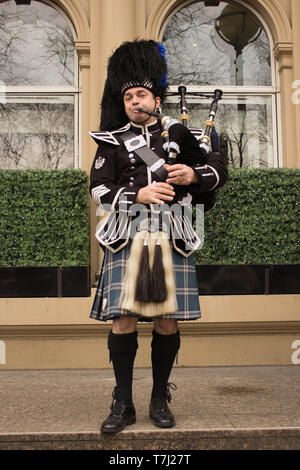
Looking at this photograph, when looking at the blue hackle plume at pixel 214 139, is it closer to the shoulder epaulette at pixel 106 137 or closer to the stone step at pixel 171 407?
the shoulder epaulette at pixel 106 137

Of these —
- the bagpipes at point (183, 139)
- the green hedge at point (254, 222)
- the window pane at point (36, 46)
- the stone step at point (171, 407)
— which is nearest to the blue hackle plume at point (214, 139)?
the bagpipes at point (183, 139)

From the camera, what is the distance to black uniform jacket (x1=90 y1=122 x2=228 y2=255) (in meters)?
2.64

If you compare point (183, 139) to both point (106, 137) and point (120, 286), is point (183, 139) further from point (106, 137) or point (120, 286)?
point (120, 286)

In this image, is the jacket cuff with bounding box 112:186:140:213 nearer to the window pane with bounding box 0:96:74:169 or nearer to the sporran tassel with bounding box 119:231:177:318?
the sporran tassel with bounding box 119:231:177:318

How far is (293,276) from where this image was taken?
4.77 m

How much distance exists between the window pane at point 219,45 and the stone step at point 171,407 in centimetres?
341

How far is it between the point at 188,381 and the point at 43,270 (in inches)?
65.2

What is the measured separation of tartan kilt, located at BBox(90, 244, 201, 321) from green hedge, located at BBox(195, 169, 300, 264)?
2075mm

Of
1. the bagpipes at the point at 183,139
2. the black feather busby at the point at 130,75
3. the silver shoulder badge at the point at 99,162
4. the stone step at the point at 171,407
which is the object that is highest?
the black feather busby at the point at 130,75

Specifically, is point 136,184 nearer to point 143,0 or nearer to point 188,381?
point 188,381

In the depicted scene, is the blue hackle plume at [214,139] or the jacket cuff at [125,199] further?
the blue hackle plume at [214,139]

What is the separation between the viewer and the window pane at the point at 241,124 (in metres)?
5.85

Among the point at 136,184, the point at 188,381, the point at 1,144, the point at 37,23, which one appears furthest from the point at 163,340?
the point at 37,23

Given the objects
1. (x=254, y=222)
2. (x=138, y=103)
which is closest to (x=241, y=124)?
(x=254, y=222)
